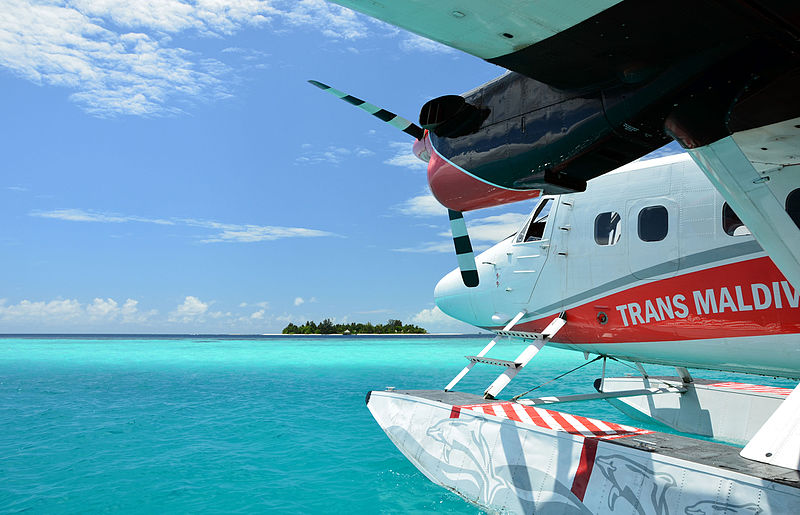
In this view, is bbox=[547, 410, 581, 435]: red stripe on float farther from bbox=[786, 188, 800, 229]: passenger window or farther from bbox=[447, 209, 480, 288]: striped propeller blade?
bbox=[786, 188, 800, 229]: passenger window

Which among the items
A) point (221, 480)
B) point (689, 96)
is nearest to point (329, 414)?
point (221, 480)

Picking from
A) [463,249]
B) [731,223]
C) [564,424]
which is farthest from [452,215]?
[731,223]

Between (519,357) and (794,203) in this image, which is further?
(519,357)

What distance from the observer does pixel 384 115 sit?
6152 millimetres

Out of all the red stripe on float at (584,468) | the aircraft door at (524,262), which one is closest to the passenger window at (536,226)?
the aircraft door at (524,262)

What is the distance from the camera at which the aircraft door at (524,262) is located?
8562mm

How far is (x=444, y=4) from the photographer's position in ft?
9.34

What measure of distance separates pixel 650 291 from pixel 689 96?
435 cm

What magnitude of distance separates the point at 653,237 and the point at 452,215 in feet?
9.80

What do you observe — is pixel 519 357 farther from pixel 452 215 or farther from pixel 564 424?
pixel 452 215

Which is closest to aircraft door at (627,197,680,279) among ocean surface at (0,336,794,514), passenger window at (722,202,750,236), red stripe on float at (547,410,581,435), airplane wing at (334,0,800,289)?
passenger window at (722,202,750,236)

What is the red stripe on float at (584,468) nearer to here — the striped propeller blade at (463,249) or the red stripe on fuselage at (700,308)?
the striped propeller blade at (463,249)

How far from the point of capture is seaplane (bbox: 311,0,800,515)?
10.1 feet

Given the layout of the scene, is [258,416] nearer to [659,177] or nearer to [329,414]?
[329,414]
